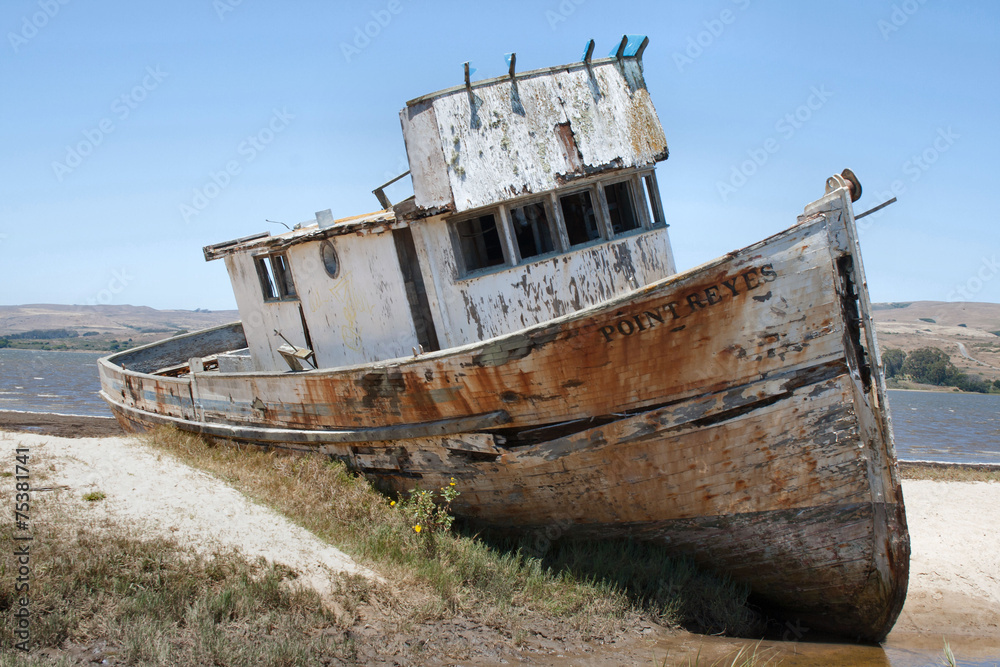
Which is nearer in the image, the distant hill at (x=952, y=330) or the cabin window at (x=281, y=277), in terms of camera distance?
the cabin window at (x=281, y=277)

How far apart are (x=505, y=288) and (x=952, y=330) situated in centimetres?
7979

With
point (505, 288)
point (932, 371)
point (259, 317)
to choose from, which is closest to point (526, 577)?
point (505, 288)

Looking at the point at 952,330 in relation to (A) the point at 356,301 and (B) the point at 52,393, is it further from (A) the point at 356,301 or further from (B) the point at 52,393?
(A) the point at 356,301

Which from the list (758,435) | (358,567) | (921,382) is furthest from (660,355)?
(921,382)

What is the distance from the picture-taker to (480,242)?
6.35 m

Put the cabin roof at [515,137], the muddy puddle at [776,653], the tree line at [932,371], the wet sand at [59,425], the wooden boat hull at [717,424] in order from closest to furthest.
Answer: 1. the muddy puddle at [776,653]
2. the wooden boat hull at [717,424]
3. the cabin roof at [515,137]
4. the wet sand at [59,425]
5. the tree line at [932,371]

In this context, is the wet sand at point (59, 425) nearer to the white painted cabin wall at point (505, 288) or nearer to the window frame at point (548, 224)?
the white painted cabin wall at point (505, 288)

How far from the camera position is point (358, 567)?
202 inches

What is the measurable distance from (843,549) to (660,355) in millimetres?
2013

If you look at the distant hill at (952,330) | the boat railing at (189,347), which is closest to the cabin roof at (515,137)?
the boat railing at (189,347)

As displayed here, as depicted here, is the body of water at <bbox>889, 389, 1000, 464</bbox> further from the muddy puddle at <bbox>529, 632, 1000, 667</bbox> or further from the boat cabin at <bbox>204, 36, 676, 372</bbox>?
the boat cabin at <bbox>204, 36, 676, 372</bbox>

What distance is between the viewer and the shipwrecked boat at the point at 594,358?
4836mm

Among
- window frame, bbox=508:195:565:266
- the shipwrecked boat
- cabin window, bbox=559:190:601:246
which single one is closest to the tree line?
cabin window, bbox=559:190:601:246

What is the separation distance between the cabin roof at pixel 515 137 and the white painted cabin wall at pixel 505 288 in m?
0.46
